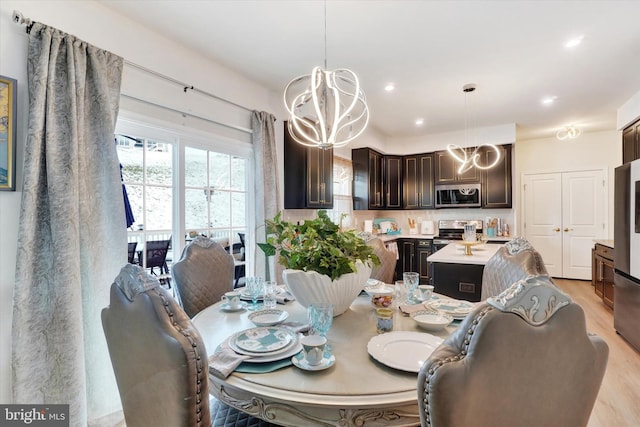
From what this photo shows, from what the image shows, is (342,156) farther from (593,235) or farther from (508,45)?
(593,235)

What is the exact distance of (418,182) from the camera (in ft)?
19.3

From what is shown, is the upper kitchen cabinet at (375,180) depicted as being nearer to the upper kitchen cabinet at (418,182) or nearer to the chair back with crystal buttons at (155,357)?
the upper kitchen cabinet at (418,182)

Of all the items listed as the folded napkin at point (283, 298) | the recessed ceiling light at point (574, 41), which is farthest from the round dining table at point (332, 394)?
the recessed ceiling light at point (574, 41)

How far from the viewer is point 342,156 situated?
5.03 metres

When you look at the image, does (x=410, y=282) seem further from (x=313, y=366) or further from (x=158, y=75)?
(x=158, y=75)

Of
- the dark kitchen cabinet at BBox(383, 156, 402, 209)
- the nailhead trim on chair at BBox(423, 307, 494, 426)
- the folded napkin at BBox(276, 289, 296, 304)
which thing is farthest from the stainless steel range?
the nailhead trim on chair at BBox(423, 307, 494, 426)

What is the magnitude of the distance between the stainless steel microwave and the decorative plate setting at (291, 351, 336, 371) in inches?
196

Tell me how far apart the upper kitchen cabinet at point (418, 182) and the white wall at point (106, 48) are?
368cm

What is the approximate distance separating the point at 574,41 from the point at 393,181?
11.6ft

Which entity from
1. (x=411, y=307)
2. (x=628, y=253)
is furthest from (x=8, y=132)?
(x=628, y=253)

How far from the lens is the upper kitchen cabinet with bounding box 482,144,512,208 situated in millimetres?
5086

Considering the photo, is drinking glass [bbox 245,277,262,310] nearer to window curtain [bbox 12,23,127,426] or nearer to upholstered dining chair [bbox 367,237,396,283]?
window curtain [bbox 12,23,127,426]

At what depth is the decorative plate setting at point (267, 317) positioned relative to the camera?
1.48 metres

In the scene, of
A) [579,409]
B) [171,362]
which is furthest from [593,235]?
[171,362]
